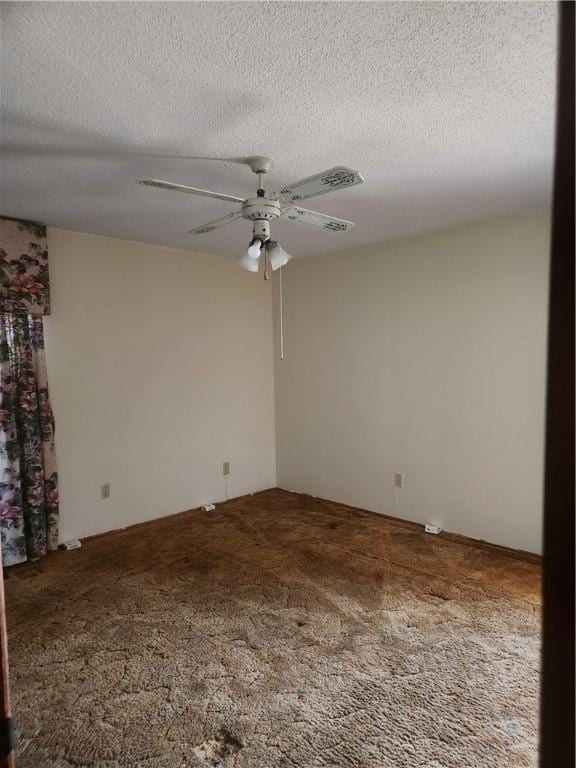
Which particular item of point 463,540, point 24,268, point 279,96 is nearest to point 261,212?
point 279,96

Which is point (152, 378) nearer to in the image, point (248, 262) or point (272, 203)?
point (248, 262)

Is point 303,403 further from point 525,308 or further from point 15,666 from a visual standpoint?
point 15,666

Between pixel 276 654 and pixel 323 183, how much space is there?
215cm

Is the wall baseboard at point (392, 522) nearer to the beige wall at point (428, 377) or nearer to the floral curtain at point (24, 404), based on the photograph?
the beige wall at point (428, 377)

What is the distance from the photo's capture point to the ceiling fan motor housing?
218 centimetres

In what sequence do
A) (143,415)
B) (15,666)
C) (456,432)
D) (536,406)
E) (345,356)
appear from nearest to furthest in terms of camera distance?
(15,666) → (536,406) → (456,432) → (143,415) → (345,356)

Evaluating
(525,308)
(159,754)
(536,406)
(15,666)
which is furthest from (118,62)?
(536,406)

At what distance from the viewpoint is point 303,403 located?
4.88 meters

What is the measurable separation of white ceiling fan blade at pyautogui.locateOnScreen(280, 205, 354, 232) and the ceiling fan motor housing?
7cm

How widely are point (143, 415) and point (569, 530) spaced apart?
13.1 ft

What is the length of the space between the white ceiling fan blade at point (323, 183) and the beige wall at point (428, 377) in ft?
5.48

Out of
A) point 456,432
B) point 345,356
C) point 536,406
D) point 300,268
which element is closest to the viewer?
point 536,406

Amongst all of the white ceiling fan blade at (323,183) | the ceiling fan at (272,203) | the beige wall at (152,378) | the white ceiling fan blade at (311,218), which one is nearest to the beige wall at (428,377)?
the beige wall at (152,378)

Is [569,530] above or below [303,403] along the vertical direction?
above
